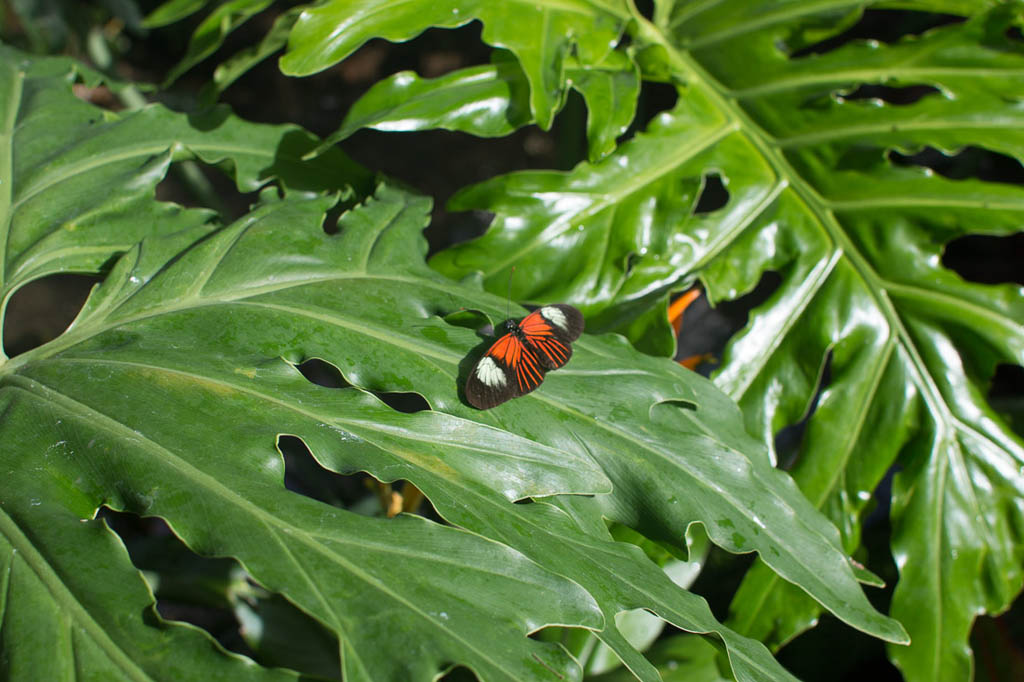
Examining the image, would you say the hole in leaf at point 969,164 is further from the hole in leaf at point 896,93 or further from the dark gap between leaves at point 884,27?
the dark gap between leaves at point 884,27

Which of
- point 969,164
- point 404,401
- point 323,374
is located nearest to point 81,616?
point 404,401

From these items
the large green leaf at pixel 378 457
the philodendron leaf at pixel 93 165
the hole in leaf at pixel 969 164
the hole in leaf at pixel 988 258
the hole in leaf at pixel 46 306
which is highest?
the philodendron leaf at pixel 93 165

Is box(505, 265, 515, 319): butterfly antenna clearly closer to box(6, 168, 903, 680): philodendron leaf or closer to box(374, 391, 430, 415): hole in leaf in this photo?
box(6, 168, 903, 680): philodendron leaf

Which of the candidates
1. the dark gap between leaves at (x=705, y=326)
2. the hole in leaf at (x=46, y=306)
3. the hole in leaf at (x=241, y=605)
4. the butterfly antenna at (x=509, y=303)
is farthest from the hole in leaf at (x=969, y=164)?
the hole in leaf at (x=46, y=306)

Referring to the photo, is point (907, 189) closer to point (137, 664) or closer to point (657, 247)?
point (657, 247)

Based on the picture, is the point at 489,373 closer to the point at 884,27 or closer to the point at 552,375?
the point at 552,375
